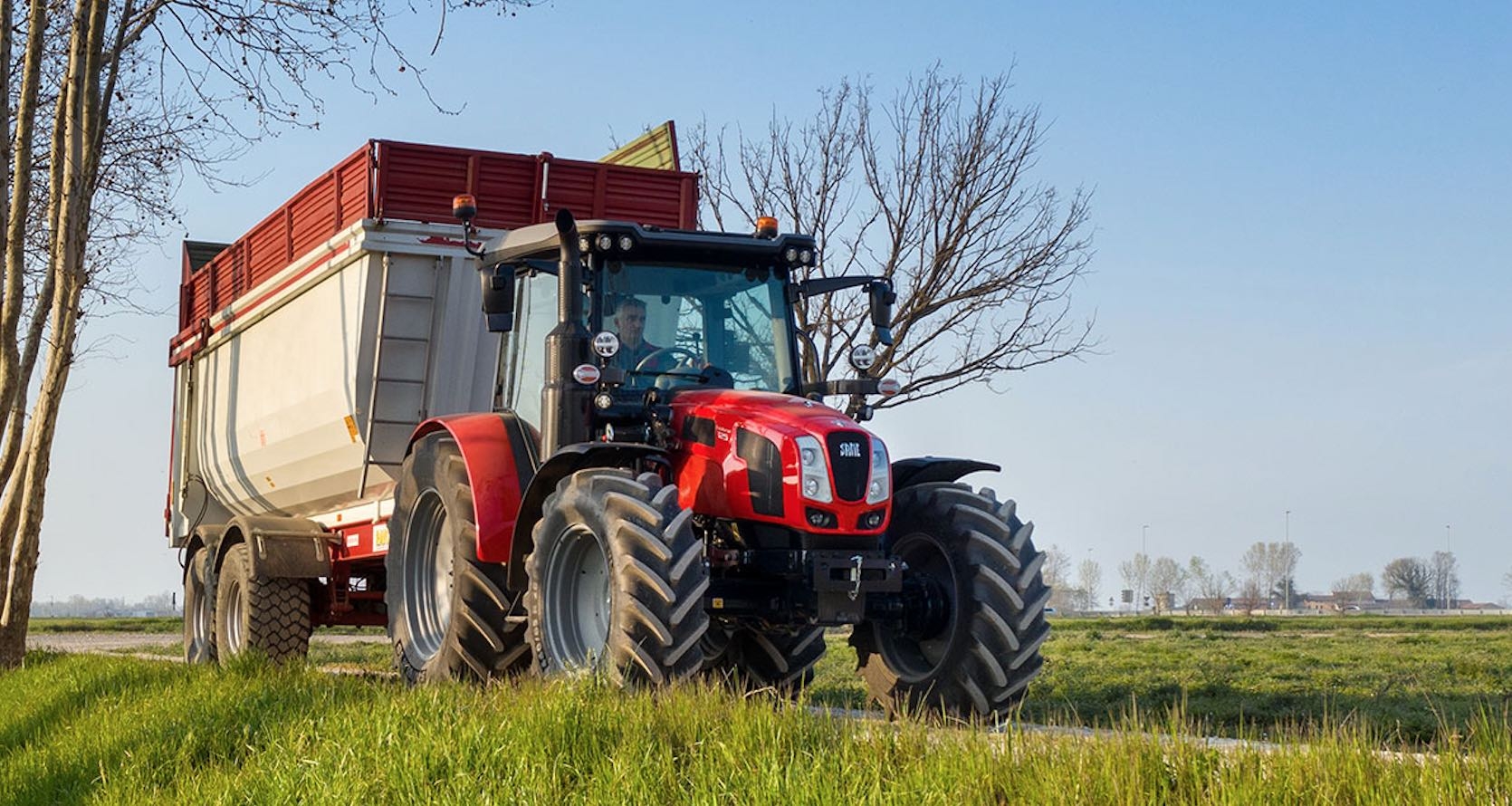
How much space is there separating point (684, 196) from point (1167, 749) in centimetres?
796

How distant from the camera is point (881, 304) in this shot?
921 centimetres

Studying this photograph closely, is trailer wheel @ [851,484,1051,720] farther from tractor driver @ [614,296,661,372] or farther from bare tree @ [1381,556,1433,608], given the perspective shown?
bare tree @ [1381,556,1433,608]

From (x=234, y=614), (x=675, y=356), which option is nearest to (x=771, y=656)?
(x=675, y=356)

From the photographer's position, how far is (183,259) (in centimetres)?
1688

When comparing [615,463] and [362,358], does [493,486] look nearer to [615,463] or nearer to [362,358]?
[615,463]

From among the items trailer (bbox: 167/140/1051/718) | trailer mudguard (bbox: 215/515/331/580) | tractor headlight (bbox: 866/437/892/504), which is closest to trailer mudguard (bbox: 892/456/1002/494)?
trailer (bbox: 167/140/1051/718)

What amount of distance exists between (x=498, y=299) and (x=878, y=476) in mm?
2512

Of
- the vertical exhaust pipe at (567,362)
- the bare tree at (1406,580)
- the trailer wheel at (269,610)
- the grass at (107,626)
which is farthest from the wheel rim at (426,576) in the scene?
the bare tree at (1406,580)

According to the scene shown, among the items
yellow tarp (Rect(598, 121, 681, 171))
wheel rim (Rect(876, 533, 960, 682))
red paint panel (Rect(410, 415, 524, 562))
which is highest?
yellow tarp (Rect(598, 121, 681, 171))

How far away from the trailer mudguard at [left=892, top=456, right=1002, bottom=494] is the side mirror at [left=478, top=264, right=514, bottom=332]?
2361mm

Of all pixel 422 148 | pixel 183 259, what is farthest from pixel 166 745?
pixel 183 259

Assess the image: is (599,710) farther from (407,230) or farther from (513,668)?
(407,230)

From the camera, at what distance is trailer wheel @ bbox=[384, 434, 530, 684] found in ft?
30.3

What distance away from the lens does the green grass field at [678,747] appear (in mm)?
4746
